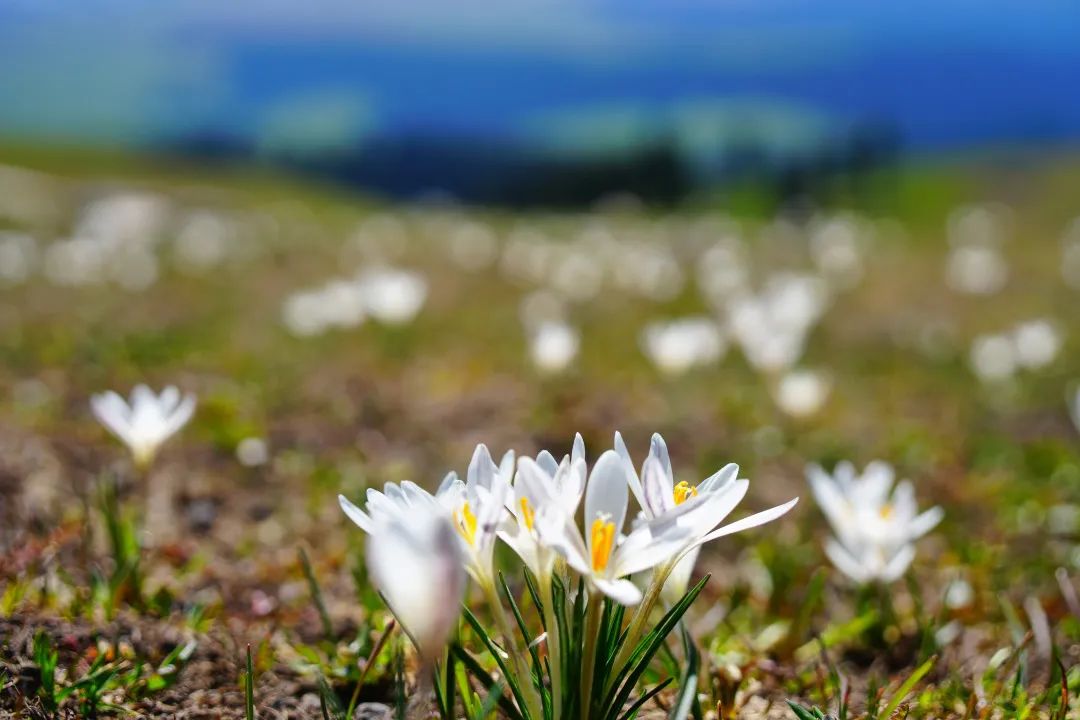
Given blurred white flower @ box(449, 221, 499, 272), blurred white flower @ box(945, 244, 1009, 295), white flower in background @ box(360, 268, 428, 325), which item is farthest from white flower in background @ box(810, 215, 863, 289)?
white flower in background @ box(360, 268, 428, 325)

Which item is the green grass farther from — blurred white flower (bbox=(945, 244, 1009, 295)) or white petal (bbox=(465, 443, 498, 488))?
blurred white flower (bbox=(945, 244, 1009, 295))

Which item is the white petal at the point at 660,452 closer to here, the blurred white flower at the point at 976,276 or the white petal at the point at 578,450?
the white petal at the point at 578,450

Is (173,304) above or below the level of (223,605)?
above

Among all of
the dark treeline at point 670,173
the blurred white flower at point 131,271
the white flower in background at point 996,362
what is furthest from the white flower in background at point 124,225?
the dark treeline at point 670,173

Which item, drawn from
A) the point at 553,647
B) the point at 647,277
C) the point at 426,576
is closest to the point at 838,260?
the point at 647,277

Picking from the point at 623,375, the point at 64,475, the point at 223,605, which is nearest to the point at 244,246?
the point at 623,375

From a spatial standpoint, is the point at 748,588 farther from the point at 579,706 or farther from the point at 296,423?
the point at 296,423

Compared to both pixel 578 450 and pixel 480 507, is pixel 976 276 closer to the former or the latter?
pixel 578 450
